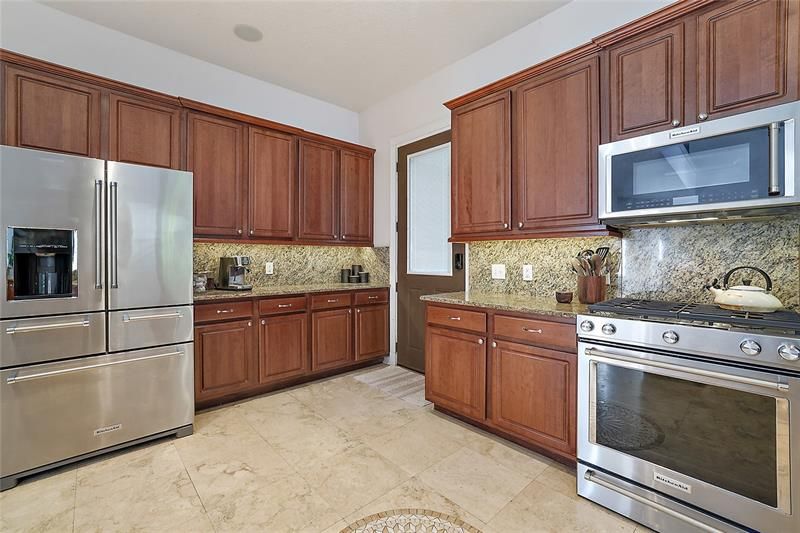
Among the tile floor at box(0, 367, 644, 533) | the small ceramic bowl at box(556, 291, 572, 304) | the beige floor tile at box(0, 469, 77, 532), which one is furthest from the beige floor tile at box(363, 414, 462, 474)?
the beige floor tile at box(0, 469, 77, 532)

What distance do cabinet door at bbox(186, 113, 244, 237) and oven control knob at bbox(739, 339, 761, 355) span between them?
11.7ft

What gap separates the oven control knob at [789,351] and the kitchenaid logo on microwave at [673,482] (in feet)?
2.32

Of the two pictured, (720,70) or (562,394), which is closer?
(720,70)

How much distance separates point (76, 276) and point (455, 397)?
2.62 metres

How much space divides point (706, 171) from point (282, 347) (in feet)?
11.0

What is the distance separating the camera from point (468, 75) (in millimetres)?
3529

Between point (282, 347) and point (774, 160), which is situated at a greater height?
point (774, 160)

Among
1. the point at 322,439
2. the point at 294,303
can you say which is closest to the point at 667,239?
the point at 322,439

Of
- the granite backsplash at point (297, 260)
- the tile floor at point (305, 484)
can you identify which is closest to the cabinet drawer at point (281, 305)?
the granite backsplash at point (297, 260)

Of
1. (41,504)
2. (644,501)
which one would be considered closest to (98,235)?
(41,504)

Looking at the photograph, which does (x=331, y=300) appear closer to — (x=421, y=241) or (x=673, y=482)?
(x=421, y=241)

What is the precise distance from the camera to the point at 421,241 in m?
4.05

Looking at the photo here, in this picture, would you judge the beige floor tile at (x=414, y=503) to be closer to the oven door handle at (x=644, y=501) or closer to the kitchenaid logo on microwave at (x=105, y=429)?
the oven door handle at (x=644, y=501)

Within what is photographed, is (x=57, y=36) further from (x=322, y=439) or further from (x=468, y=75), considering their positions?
(x=322, y=439)
